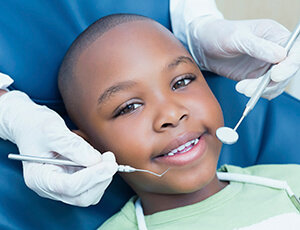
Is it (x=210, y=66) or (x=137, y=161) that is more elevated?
(x=137, y=161)

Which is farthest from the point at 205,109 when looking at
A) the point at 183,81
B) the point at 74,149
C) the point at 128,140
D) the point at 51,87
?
the point at 51,87

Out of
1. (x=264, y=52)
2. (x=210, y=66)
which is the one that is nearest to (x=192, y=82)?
(x=264, y=52)

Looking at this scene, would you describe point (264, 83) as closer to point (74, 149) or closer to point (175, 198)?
point (175, 198)

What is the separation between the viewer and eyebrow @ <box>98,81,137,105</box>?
1010mm

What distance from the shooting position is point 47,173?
3.03 ft

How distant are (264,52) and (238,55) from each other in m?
0.24

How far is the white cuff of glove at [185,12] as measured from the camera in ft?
4.53

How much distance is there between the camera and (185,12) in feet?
4.52

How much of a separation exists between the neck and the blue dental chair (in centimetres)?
17

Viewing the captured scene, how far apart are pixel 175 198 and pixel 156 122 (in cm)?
26

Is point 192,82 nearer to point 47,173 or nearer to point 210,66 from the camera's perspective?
point 210,66

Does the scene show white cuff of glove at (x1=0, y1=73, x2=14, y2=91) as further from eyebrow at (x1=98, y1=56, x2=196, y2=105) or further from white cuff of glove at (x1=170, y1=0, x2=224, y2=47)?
white cuff of glove at (x1=170, y1=0, x2=224, y2=47)

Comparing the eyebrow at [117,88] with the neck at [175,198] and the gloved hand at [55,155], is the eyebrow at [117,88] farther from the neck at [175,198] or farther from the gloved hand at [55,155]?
the neck at [175,198]

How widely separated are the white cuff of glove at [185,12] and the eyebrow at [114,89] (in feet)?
1.58
